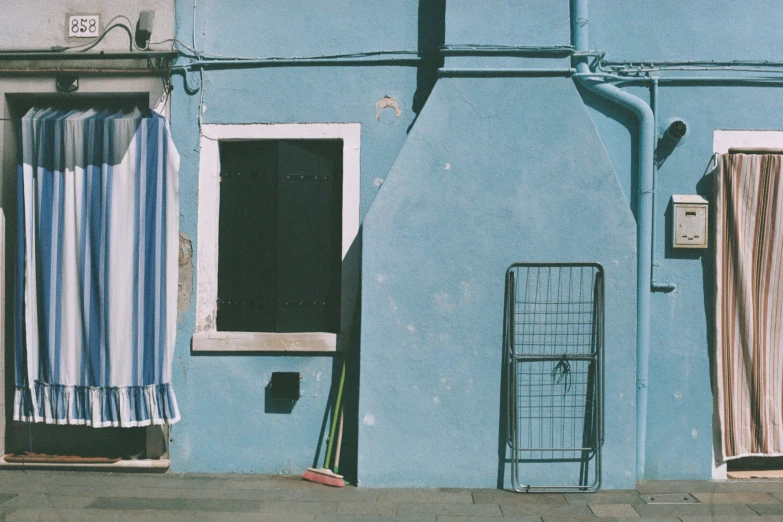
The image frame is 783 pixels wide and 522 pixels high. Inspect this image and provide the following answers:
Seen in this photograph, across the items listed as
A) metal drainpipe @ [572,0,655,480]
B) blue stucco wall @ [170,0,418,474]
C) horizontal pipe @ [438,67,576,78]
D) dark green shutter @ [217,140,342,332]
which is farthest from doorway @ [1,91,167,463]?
metal drainpipe @ [572,0,655,480]

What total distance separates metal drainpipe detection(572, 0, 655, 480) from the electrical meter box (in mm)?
224

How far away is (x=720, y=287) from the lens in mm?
6520

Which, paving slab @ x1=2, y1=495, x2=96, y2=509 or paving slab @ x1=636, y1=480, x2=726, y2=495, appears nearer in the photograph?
paving slab @ x1=2, y1=495, x2=96, y2=509

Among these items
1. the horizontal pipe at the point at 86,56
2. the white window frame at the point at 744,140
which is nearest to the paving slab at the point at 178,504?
the horizontal pipe at the point at 86,56

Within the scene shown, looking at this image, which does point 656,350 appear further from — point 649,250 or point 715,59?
point 715,59

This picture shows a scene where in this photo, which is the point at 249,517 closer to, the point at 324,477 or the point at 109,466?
the point at 324,477

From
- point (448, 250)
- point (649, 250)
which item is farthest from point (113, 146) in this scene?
point (649, 250)

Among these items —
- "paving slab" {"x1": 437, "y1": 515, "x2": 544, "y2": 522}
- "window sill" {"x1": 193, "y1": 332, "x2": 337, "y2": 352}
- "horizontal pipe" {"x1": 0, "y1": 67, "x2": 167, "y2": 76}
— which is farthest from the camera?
"horizontal pipe" {"x1": 0, "y1": 67, "x2": 167, "y2": 76}

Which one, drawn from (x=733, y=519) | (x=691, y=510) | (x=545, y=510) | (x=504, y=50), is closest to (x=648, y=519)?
(x=691, y=510)

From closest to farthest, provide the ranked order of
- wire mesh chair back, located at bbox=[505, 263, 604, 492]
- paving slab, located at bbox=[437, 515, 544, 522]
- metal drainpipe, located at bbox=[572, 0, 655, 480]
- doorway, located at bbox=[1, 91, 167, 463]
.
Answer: paving slab, located at bbox=[437, 515, 544, 522] → wire mesh chair back, located at bbox=[505, 263, 604, 492] → metal drainpipe, located at bbox=[572, 0, 655, 480] → doorway, located at bbox=[1, 91, 167, 463]

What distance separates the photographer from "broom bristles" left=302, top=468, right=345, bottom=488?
20.5ft

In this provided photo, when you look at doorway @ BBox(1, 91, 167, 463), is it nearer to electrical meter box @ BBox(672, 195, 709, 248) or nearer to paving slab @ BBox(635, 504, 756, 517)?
paving slab @ BBox(635, 504, 756, 517)

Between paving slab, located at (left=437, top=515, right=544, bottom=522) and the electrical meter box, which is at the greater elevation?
the electrical meter box

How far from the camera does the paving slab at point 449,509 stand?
5559 mm
